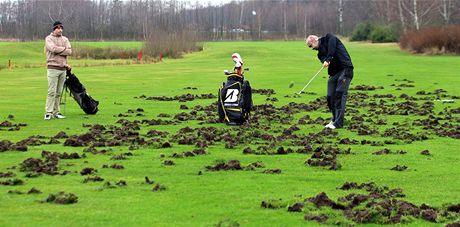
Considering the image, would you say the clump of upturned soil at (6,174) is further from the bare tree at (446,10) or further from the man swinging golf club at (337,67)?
the bare tree at (446,10)

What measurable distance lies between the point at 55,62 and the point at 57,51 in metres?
0.36

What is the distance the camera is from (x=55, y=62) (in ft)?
72.2

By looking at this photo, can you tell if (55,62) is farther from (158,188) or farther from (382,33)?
(382,33)

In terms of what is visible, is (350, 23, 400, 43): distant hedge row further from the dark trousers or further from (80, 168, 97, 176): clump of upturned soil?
(80, 168, 97, 176): clump of upturned soil

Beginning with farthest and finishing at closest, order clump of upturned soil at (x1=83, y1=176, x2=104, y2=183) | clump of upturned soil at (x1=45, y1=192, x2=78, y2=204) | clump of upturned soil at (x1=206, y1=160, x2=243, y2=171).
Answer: clump of upturned soil at (x1=206, y1=160, x2=243, y2=171), clump of upturned soil at (x1=83, y1=176, x2=104, y2=183), clump of upturned soil at (x1=45, y1=192, x2=78, y2=204)

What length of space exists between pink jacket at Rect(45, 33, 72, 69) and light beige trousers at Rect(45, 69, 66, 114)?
22 cm

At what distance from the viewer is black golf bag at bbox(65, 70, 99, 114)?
913 inches

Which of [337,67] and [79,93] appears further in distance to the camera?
[79,93]

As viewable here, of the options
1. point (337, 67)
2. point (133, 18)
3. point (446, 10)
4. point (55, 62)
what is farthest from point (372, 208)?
point (133, 18)

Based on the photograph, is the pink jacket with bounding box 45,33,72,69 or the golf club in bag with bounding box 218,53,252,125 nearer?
the golf club in bag with bounding box 218,53,252,125

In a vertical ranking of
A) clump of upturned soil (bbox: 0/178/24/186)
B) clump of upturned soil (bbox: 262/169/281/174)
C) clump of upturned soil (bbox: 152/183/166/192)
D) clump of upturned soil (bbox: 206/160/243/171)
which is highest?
clump of upturned soil (bbox: 0/178/24/186)

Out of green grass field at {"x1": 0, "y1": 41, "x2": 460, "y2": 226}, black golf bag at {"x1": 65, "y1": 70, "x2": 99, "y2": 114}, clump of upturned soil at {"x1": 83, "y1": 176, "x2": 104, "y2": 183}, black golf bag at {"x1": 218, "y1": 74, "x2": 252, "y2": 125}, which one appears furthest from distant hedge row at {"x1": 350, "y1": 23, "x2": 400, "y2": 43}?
clump of upturned soil at {"x1": 83, "y1": 176, "x2": 104, "y2": 183}

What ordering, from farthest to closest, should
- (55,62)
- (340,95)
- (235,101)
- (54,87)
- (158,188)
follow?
(54,87) → (55,62) → (235,101) → (340,95) → (158,188)

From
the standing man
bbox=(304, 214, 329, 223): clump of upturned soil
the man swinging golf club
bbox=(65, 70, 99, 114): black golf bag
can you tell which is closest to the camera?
bbox=(304, 214, 329, 223): clump of upturned soil
